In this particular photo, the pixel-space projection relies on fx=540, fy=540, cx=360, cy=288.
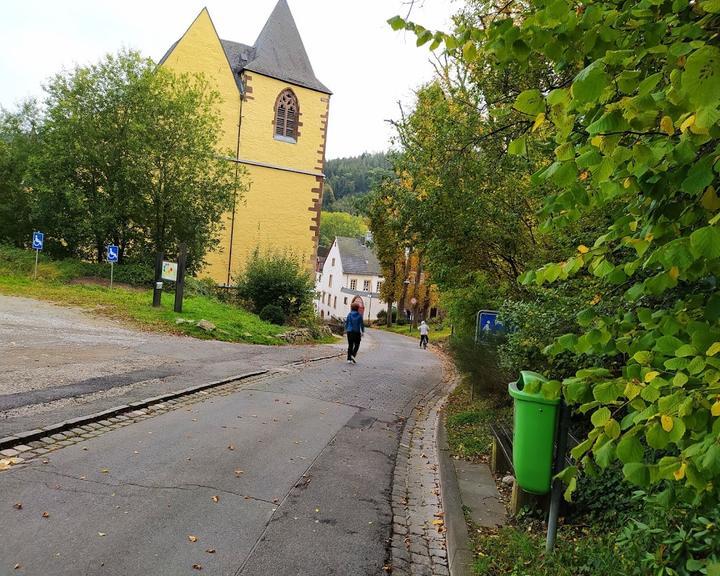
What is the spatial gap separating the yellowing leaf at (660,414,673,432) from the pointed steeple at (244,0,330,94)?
32042 mm

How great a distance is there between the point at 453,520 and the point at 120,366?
24.2 feet

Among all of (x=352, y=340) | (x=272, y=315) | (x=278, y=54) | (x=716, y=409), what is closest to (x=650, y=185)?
(x=716, y=409)

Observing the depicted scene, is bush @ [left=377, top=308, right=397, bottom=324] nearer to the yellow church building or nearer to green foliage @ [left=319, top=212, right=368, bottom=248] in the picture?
the yellow church building

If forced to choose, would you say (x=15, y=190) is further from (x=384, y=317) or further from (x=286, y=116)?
(x=384, y=317)

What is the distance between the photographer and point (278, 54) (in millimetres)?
32656

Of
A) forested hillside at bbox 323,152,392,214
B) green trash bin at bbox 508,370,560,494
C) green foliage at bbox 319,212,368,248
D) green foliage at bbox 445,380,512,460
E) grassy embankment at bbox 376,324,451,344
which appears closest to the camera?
green trash bin at bbox 508,370,560,494

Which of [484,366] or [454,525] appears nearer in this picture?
[454,525]

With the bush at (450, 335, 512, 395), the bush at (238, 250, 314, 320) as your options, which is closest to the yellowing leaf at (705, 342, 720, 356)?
the bush at (450, 335, 512, 395)

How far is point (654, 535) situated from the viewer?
3.19 m

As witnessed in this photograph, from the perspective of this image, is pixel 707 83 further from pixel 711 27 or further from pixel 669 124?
pixel 711 27

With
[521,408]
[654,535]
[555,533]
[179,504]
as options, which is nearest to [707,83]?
[654,535]

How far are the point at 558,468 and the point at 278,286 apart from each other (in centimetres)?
2000

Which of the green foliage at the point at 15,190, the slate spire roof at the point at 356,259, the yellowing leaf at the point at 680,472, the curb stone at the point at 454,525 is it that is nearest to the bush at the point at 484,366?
the curb stone at the point at 454,525

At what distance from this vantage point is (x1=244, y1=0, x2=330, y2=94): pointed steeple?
31.5m
